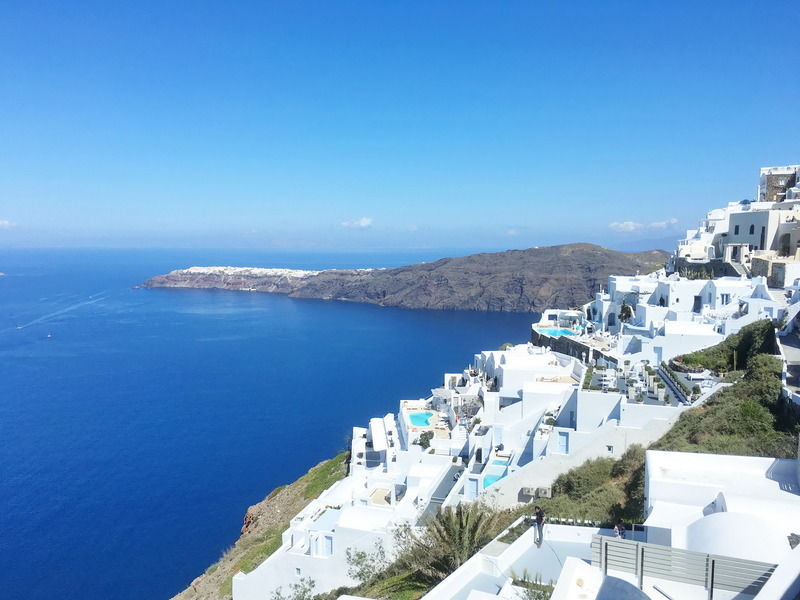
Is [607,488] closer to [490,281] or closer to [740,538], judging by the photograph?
[740,538]

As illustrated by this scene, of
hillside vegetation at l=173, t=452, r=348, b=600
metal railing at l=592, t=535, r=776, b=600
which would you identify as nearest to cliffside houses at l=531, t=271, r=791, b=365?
hillside vegetation at l=173, t=452, r=348, b=600

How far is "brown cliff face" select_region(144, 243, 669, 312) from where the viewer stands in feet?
290

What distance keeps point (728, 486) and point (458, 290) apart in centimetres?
8576

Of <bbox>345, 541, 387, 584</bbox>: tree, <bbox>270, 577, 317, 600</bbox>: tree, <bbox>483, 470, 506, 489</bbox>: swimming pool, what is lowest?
<bbox>270, 577, 317, 600</bbox>: tree

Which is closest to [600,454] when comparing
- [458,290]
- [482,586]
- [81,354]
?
[482,586]

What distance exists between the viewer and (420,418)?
20922 mm

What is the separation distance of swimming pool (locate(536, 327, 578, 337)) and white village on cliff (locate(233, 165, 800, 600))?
146mm

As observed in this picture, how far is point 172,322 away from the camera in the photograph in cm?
7550

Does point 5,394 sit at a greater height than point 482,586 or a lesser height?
lesser

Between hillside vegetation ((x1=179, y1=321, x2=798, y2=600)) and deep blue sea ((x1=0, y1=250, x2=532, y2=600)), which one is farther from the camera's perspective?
deep blue sea ((x1=0, y1=250, x2=532, y2=600))

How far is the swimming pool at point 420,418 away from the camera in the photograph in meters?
20.3

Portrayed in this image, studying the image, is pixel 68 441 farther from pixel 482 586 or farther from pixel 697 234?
pixel 697 234

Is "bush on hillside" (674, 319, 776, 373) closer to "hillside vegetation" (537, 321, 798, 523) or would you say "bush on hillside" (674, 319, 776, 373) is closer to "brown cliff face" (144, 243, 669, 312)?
"hillside vegetation" (537, 321, 798, 523)

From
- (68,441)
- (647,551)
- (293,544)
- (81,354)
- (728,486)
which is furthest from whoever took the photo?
(81,354)
